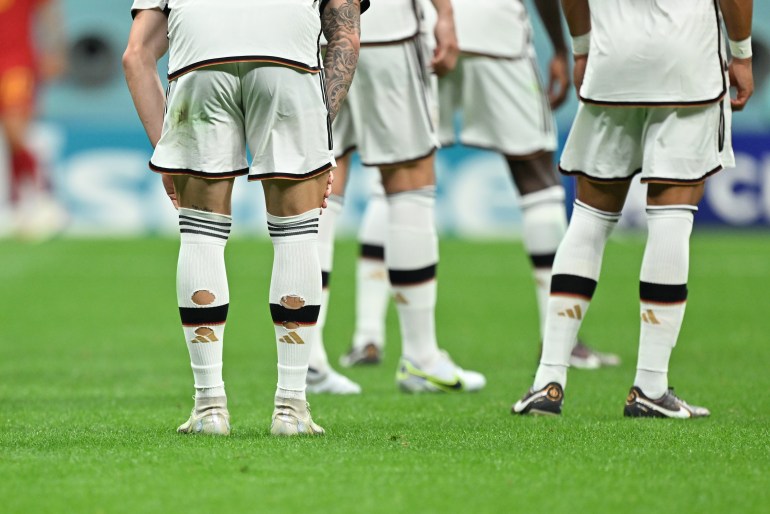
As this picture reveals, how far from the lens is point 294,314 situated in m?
3.89

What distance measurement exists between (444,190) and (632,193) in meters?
2.17

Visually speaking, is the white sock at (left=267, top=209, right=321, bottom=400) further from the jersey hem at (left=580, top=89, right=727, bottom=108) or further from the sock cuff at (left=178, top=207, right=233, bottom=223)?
the jersey hem at (left=580, top=89, right=727, bottom=108)

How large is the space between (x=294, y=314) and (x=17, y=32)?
42.7ft

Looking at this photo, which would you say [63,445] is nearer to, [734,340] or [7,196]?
[734,340]

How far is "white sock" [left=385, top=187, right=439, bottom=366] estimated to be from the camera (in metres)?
5.23

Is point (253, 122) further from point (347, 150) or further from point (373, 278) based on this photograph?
point (373, 278)

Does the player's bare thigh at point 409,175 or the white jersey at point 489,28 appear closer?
the player's bare thigh at point 409,175

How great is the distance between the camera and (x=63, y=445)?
12.2 ft

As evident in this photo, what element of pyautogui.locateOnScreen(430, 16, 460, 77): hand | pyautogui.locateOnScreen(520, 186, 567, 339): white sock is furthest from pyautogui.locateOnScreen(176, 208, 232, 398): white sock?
pyautogui.locateOnScreen(520, 186, 567, 339): white sock

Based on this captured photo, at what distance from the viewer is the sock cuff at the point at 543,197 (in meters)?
5.98

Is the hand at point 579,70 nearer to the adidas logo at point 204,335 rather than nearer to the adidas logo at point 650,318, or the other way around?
the adidas logo at point 650,318

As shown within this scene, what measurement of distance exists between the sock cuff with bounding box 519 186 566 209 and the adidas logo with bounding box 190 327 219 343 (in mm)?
2447

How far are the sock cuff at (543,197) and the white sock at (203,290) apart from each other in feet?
7.86

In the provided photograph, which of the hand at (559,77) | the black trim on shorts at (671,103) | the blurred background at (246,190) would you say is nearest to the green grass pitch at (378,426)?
the black trim on shorts at (671,103)
